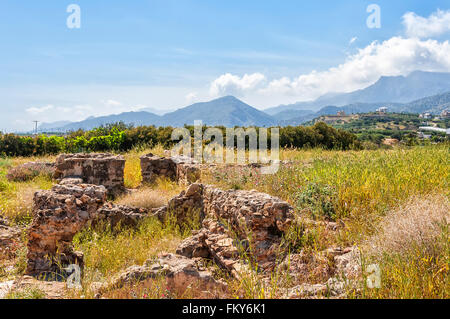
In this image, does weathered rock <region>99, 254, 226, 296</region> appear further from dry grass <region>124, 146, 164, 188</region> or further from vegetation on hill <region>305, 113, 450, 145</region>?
vegetation on hill <region>305, 113, 450, 145</region>

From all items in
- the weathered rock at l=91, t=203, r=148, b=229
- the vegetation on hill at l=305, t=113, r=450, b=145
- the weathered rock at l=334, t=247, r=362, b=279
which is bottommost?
the weathered rock at l=91, t=203, r=148, b=229

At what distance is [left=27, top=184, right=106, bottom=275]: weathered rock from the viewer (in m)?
4.88

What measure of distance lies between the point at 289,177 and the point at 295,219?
254cm

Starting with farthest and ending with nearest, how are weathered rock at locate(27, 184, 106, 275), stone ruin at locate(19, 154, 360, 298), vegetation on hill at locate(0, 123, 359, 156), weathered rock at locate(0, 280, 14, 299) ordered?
1. vegetation on hill at locate(0, 123, 359, 156)
2. weathered rock at locate(27, 184, 106, 275)
3. weathered rock at locate(0, 280, 14, 299)
4. stone ruin at locate(19, 154, 360, 298)

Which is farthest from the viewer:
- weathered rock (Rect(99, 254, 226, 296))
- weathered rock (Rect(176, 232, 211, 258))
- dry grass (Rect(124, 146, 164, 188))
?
dry grass (Rect(124, 146, 164, 188))

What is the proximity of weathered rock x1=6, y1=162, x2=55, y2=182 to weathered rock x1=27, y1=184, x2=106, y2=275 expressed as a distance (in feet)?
24.3

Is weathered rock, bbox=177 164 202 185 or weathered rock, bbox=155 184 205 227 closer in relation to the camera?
weathered rock, bbox=155 184 205 227

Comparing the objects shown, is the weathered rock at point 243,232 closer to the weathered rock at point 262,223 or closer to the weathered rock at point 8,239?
the weathered rock at point 262,223

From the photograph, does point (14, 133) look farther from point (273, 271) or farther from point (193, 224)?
point (273, 271)

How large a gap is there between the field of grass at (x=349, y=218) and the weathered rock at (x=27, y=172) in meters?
2.79

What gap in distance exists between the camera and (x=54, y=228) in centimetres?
491

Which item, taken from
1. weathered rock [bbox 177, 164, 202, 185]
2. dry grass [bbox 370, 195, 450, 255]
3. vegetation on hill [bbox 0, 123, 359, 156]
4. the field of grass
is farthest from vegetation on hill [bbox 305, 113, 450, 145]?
dry grass [bbox 370, 195, 450, 255]

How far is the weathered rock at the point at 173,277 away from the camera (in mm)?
3547

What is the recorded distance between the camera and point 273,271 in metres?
4.09
